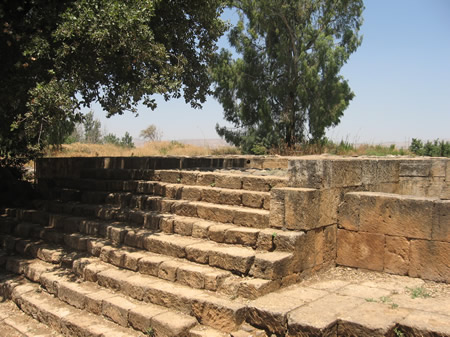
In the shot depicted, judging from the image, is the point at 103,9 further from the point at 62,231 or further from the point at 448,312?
the point at 448,312

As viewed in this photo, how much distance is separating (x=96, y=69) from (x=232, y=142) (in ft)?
40.6

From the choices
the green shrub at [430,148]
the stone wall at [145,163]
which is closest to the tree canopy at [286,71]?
the green shrub at [430,148]

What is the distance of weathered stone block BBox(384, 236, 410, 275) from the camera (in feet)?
18.7

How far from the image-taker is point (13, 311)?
6562mm

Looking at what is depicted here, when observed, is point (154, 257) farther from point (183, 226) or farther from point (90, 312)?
point (90, 312)

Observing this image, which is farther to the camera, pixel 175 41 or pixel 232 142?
pixel 232 142

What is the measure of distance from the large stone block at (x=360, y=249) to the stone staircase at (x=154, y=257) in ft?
3.03

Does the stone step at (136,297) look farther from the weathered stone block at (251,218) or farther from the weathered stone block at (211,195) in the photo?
the weathered stone block at (211,195)

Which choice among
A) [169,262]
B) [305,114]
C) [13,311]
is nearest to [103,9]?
[169,262]

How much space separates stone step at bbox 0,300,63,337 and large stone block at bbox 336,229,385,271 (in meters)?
3.95

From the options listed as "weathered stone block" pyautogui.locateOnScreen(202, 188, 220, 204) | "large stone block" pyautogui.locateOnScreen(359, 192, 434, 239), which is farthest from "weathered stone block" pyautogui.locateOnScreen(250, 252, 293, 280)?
"weathered stone block" pyautogui.locateOnScreen(202, 188, 220, 204)

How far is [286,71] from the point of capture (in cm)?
1850

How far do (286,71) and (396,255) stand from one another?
45.2ft

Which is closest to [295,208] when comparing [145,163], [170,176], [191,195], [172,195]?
[191,195]
